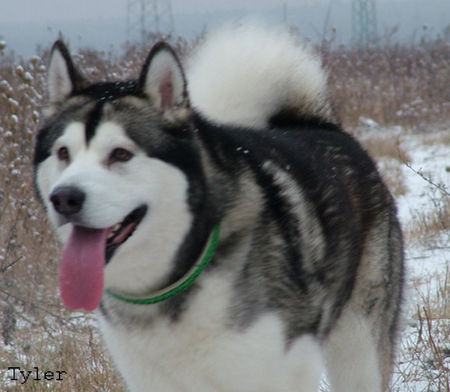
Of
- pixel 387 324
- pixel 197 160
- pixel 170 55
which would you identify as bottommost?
pixel 387 324

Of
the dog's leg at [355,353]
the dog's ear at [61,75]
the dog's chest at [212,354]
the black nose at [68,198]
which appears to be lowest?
the dog's leg at [355,353]

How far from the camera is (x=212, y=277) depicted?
1795 mm

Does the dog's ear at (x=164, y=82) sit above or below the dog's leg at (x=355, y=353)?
above

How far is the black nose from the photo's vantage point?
61.9 inches

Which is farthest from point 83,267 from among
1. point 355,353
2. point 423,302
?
point 423,302

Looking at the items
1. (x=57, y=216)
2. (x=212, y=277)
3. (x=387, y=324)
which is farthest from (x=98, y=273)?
(x=387, y=324)

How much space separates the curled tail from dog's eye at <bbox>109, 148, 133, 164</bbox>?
29.9 inches

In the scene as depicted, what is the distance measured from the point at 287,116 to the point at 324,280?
0.90 metres

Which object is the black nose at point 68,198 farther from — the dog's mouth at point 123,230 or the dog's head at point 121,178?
the dog's mouth at point 123,230

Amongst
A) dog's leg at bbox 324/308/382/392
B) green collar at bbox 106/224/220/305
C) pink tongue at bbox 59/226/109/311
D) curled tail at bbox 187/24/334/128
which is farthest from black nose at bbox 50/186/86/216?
dog's leg at bbox 324/308/382/392

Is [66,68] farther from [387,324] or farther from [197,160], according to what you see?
[387,324]

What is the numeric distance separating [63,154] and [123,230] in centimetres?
29

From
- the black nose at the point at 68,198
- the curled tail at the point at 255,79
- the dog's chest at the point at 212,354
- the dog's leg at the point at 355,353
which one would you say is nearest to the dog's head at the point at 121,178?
the black nose at the point at 68,198

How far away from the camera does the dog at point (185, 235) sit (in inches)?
Answer: 67.1
